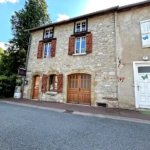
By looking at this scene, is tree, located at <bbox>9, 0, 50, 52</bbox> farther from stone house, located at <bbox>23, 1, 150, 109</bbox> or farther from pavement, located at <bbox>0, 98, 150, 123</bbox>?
pavement, located at <bbox>0, 98, 150, 123</bbox>

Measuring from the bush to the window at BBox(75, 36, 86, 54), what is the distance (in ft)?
21.0

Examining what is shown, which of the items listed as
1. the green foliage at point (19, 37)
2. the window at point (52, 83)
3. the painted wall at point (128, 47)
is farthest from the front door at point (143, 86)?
the green foliage at point (19, 37)

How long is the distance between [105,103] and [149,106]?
85.8 inches

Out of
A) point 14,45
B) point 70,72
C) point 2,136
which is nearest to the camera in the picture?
point 2,136

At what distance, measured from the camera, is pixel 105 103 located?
571cm

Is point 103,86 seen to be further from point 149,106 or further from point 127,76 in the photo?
point 149,106

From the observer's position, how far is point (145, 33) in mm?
5516

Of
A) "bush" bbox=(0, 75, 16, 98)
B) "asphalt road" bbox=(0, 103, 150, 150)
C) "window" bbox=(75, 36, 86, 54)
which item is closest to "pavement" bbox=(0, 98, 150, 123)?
"asphalt road" bbox=(0, 103, 150, 150)

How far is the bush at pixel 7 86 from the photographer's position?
26.8 feet

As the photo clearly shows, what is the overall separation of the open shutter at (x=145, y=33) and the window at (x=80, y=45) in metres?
3.51

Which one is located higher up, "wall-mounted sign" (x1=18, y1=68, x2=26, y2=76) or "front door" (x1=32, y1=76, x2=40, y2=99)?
"wall-mounted sign" (x1=18, y1=68, x2=26, y2=76)

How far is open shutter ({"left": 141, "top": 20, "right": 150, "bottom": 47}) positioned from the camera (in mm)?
5402

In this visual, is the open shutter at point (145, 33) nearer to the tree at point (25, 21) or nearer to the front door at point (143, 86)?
the front door at point (143, 86)

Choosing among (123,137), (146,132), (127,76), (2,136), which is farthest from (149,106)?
(2,136)
